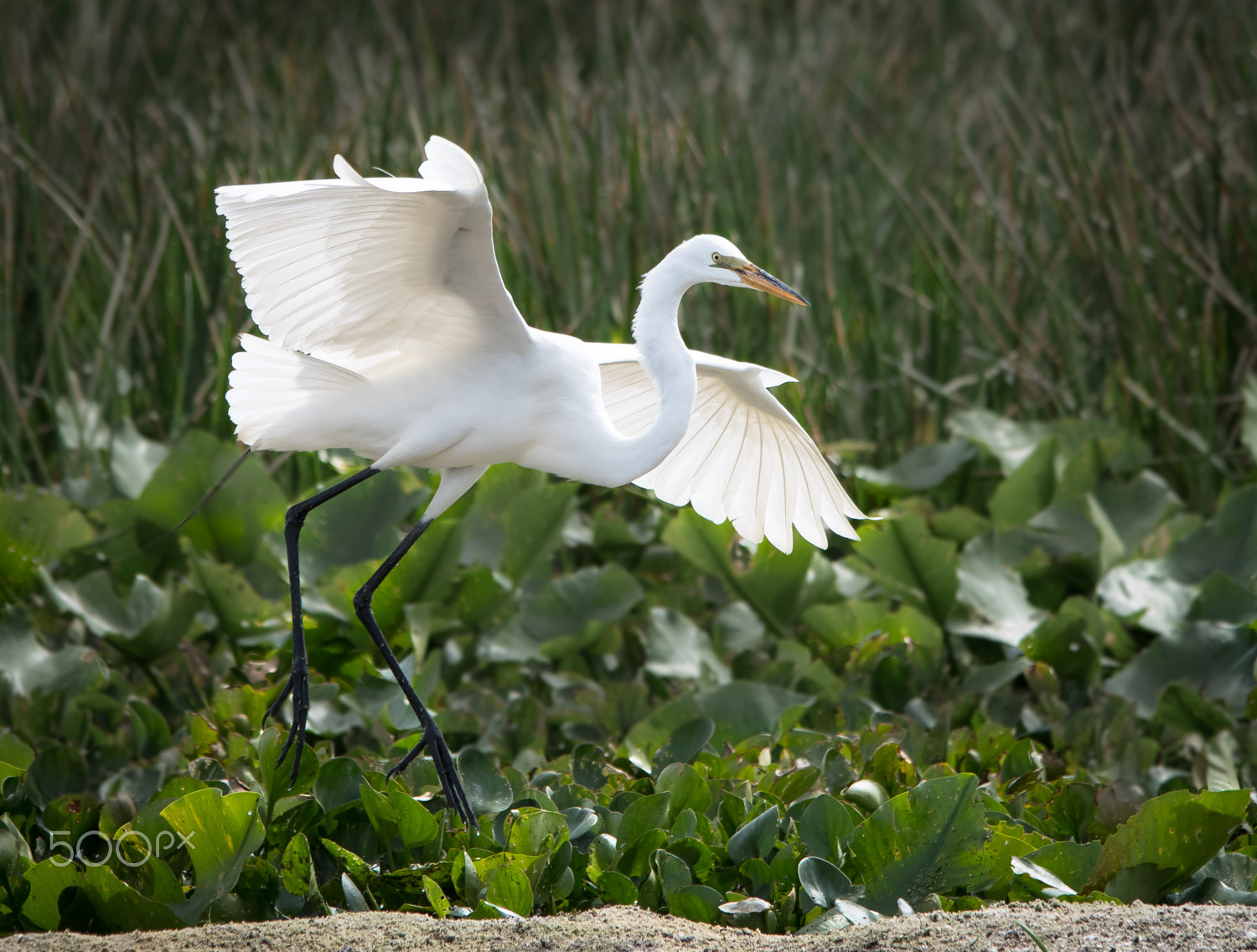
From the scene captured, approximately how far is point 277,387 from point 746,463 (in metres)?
1.10

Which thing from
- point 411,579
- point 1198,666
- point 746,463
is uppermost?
point 746,463

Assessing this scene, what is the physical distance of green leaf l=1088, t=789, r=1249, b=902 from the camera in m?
2.07

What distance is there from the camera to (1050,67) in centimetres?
462

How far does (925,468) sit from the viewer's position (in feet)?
12.7

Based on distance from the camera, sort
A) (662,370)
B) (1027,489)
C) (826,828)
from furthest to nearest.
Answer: (1027,489)
(662,370)
(826,828)

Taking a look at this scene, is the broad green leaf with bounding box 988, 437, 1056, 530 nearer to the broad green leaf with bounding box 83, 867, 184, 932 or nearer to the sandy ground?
the sandy ground

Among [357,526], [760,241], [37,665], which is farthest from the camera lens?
[760,241]

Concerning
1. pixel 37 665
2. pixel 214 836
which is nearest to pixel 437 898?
pixel 214 836

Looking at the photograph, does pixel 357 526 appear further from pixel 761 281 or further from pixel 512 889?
pixel 512 889

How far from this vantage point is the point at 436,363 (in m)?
2.65

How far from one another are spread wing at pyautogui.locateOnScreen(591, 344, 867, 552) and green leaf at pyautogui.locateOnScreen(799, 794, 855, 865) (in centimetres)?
84

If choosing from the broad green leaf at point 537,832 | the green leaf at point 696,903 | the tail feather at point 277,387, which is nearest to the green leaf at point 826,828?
the green leaf at point 696,903

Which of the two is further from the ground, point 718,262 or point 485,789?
point 718,262

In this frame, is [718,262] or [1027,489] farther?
[1027,489]
